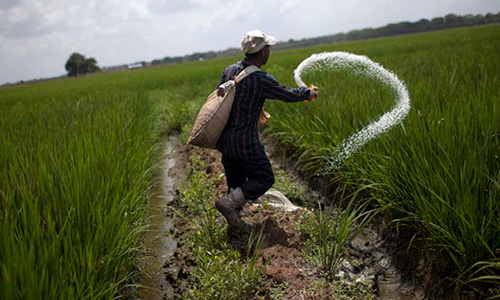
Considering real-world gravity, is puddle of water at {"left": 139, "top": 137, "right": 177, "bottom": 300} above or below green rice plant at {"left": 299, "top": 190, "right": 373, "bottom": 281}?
below

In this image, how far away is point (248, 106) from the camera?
7.51 feet

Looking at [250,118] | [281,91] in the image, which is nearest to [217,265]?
[250,118]

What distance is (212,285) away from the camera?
6.07 feet

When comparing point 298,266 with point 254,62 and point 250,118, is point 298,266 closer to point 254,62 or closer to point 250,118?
point 250,118

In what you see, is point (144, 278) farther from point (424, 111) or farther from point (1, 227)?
point (424, 111)

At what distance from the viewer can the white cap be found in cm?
216

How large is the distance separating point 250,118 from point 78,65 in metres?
67.0

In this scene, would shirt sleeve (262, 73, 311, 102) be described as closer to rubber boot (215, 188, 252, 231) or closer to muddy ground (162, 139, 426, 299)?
rubber boot (215, 188, 252, 231)

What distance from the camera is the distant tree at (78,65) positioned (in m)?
61.5

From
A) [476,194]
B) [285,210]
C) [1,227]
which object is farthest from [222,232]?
[476,194]

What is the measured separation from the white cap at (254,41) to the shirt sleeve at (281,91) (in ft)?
0.59

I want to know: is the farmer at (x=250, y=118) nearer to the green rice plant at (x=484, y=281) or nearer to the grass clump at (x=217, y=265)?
the grass clump at (x=217, y=265)

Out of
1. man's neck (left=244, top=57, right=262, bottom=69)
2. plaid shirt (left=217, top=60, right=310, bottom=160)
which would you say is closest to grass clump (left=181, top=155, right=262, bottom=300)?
plaid shirt (left=217, top=60, right=310, bottom=160)

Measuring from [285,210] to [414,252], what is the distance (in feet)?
2.99
